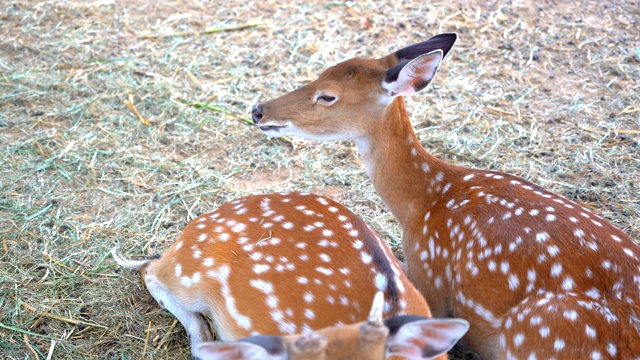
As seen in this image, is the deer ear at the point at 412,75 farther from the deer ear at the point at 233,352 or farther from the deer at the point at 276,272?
the deer ear at the point at 233,352

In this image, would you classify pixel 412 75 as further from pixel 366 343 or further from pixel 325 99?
pixel 366 343

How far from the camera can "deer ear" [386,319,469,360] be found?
2.12 m

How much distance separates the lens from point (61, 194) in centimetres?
448

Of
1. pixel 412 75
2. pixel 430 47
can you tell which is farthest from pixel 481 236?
pixel 430 47

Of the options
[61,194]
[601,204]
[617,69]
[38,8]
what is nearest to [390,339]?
[601,204]

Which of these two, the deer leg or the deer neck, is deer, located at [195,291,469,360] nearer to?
the deer leg

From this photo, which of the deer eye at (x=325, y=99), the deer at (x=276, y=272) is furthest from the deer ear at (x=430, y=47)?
the deer at (x=276, y=272)

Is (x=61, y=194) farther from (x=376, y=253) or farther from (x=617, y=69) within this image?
(x=617, y=69)

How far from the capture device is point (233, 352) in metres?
2.11

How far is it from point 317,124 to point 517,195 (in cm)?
117

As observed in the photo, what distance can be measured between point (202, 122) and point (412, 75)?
7.06 ft

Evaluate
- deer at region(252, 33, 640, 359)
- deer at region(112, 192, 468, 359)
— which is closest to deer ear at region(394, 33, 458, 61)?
deer at region(252, 33, 640, 359)

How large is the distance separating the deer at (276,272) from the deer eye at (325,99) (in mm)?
580

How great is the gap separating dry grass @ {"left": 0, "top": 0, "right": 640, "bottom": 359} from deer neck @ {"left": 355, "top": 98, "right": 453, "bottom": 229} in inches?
18.7
